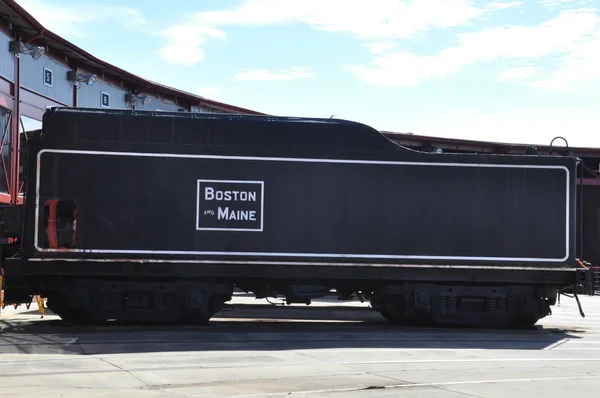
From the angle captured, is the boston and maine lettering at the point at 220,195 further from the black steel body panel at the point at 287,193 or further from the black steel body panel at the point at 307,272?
the black steel body panel at the point at 307,272

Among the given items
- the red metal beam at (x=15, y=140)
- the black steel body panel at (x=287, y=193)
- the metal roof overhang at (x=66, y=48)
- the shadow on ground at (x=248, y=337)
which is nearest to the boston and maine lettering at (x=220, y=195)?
the black steel body panel at (x=287, y=193)

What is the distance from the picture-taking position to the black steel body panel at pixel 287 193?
52.0 feet

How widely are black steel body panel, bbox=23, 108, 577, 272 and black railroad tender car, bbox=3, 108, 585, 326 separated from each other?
0.10ft

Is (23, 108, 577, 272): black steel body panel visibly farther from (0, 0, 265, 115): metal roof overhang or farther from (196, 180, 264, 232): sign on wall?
(0, 0, 265, 115): metal roof overhang

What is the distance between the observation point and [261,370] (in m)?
10.9

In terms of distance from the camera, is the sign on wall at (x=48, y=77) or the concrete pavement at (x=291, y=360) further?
the sign on wall at (x=48, y=77)

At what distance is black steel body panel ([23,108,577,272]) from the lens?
52.0 feet

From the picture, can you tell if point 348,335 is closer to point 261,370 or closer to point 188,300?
point 188,300

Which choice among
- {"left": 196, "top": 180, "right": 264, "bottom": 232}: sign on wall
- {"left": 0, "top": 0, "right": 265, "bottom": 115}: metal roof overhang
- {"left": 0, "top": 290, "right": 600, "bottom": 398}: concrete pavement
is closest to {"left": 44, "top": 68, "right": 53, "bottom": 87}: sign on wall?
{"left": 0, "top": 0, "right": 265, "bottom": 115}: metal roof overhang

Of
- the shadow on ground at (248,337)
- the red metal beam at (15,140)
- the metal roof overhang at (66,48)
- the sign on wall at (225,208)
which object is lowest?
the shadow on ground at (248,337)

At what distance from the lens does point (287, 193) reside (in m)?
16.2

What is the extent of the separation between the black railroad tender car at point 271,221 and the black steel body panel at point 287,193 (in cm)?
3

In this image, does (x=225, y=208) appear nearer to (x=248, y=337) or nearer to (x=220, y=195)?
(x=220, y=195)

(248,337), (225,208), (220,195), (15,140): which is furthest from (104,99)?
(248,337)
